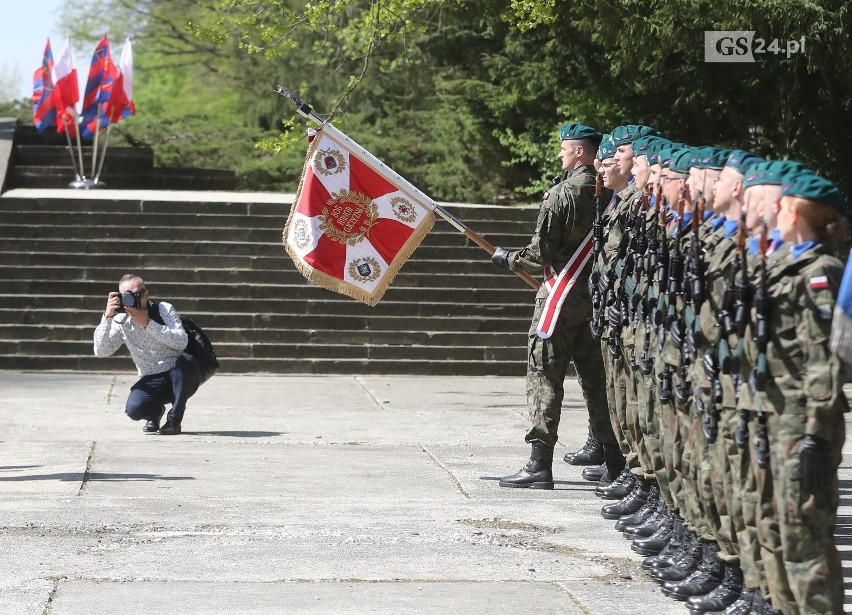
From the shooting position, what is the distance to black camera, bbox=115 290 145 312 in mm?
11047

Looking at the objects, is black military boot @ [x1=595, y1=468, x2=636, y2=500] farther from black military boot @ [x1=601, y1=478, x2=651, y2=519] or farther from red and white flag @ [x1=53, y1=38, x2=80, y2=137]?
red and white flag @ [x1=53, y1=38, x2=80, y2=137]

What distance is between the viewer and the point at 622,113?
19.6m

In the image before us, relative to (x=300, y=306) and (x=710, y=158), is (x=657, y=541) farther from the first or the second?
(x=300, y=306)

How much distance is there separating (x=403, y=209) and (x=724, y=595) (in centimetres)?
523

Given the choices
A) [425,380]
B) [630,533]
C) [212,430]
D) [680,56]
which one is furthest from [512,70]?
[630,533]

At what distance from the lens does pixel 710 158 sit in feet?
19.6

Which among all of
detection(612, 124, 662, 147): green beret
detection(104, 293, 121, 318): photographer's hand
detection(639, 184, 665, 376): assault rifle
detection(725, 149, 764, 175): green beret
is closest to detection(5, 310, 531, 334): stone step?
detection(104, 293, 121, 318): photographer's hand

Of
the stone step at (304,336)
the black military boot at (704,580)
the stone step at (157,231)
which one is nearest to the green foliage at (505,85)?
the stone step at (157,231)

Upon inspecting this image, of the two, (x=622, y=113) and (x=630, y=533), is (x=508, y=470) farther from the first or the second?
(x=622, y=113)

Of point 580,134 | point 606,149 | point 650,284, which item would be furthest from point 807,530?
point 580,134

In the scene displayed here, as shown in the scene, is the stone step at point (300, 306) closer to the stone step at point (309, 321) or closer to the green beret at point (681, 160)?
the stone step at point (309, 321)

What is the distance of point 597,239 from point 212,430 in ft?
16.1

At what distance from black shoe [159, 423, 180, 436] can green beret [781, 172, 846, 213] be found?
23.7ft

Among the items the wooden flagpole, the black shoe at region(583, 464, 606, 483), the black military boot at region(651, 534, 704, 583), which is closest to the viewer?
the black military boot at region(651, 534, 704, 583)
